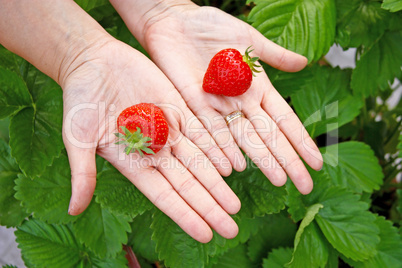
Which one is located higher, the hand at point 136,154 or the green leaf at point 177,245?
the hand at point 136,154

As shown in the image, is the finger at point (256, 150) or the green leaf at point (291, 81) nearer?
the finger at point (256, 150)

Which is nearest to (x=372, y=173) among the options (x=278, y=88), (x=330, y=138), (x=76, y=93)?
(x=330, y=138)

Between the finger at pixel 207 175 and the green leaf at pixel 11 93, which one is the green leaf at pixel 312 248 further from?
the green leaf at pixel 11 93

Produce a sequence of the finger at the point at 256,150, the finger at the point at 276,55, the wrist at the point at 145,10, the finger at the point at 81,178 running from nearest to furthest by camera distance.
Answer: the finger at the point at 81,178 → the finger at the point at 256,150 → the finger at the point at 276,55 → the wrist at the point at 145,10

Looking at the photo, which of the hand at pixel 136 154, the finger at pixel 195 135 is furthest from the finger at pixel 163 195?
the finger at pixel 195 135

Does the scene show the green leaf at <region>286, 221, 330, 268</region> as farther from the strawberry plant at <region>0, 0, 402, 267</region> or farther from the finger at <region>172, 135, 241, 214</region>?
the finger at <region>172, 135, 241, 214</region>

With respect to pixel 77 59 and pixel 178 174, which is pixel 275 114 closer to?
pixel 178 174

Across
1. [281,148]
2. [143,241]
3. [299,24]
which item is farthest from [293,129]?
[143,241]
